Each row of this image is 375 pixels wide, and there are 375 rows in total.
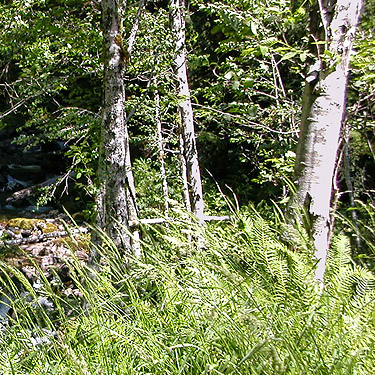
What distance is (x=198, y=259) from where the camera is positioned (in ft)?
5.62

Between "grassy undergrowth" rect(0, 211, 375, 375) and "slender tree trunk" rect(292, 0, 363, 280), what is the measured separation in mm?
173

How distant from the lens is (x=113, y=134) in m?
3.65

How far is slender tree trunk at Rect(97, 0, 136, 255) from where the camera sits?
358 centimetres

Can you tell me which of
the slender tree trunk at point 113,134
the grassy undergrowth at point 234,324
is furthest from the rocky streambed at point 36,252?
the grassy undergrowth at point 234,324

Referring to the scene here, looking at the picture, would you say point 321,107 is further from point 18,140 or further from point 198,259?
point 18,140

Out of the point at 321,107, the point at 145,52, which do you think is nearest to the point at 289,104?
the point at 145,52

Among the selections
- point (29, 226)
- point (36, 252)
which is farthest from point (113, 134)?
point (29, 226)

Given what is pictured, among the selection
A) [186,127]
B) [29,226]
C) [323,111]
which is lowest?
[29,226]

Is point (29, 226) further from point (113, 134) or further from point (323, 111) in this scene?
point (323, 111)

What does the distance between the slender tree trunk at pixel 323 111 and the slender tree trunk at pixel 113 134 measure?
1998mm

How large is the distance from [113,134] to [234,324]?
2.66m

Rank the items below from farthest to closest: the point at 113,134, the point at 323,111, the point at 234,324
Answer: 1. the point at 113,134
2. the point at 323,111
3. the point at 234,324

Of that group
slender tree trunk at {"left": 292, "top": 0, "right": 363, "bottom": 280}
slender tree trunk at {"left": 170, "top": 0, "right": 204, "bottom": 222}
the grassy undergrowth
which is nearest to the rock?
slender tree trunk at {"left": 170, "top": 0, "right": 204, "bottom": 222}

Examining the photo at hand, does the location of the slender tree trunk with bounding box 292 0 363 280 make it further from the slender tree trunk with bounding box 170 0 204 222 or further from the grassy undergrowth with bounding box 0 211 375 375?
the slender tree trunk with bounding box 170 0 204 222
